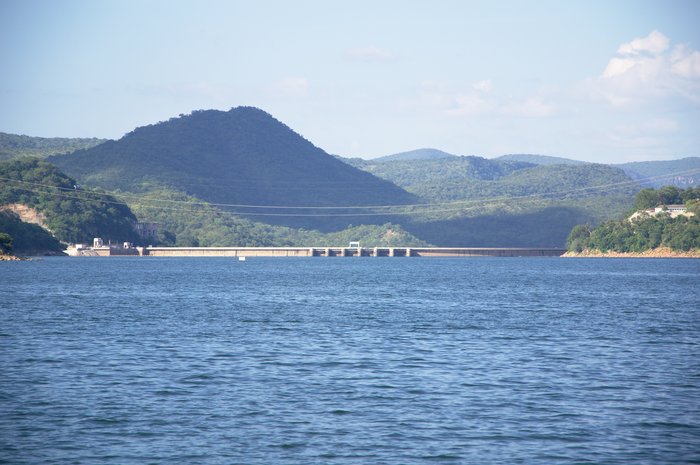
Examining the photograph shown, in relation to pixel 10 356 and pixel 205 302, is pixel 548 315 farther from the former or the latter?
pixel 10 356

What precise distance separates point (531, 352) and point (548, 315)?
28935 millimetres

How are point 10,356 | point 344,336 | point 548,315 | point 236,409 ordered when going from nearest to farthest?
point 236,409
point 10,356
point 344,336
point 548,315

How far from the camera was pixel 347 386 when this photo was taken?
45812 mm

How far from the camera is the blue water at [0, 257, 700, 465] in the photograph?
34344mm

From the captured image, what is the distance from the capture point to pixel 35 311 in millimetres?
87375

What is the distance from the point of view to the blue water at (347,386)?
34.3 m

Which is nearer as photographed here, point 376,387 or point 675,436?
point 675,436

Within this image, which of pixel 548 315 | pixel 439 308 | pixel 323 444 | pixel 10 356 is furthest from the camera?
pixel 439 308

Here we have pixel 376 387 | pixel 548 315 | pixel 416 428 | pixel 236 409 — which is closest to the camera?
pixel 416 428

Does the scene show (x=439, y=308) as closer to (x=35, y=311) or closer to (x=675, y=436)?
(x=35, y=311)

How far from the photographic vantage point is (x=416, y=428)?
122 feet

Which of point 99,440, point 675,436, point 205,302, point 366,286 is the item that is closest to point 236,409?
point 99,440

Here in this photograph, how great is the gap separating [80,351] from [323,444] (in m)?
27.5

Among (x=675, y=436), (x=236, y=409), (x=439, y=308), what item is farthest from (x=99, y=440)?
(x=439, y=308)
